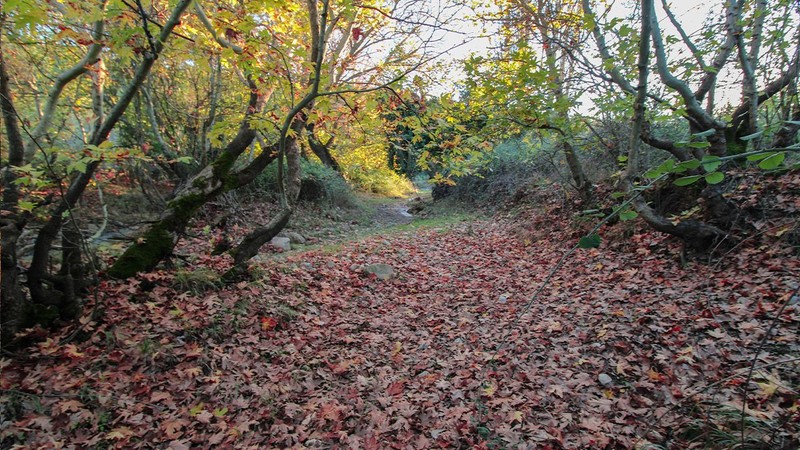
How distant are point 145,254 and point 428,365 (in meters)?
4.35

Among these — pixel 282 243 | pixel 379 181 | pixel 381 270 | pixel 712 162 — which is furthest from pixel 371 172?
pixel 712 162

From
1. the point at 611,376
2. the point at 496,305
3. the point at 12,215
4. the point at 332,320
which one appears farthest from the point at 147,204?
the point at 611,376

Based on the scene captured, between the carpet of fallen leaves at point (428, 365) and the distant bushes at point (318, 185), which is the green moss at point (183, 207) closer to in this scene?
the carpet of fallen leaves at point (428, 365)

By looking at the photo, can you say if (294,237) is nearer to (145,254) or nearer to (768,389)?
(145,254)

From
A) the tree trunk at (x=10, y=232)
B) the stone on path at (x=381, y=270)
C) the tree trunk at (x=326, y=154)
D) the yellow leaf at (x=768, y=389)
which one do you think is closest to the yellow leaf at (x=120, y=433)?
the tree trunk at (x=10, y=232)

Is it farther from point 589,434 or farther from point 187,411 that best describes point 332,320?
point 589,434

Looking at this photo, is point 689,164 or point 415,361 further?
point 415,361

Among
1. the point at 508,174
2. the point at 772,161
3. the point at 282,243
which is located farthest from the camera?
the point at 508,174

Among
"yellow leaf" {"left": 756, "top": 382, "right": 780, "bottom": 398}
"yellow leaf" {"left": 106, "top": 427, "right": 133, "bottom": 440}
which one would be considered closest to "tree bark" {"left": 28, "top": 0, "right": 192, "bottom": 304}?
"yellow leaf" {"left": 106, "top": 427, "right": 133, "bottom": 440}

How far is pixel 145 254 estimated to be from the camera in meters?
5.66

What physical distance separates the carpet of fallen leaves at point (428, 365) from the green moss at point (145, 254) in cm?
26

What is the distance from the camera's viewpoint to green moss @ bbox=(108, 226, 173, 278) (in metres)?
5.43

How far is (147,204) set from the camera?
1008 centimetres

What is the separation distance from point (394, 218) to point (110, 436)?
14142 millimetres
